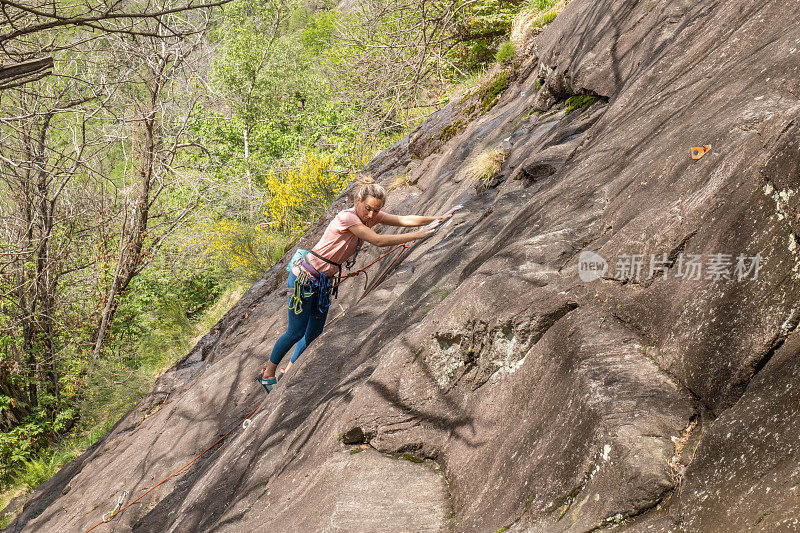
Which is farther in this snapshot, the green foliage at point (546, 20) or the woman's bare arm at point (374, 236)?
the green foliage at point (546, 20)

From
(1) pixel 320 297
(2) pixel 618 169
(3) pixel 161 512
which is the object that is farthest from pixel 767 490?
(3) pixel 161 512

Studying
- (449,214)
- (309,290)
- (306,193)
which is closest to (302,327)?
(309,290)

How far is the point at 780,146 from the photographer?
2.22 m

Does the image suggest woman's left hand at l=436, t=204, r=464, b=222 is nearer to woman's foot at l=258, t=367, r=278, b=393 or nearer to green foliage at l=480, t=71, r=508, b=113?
woman's foot at l=258, t=367, r=278, b=393

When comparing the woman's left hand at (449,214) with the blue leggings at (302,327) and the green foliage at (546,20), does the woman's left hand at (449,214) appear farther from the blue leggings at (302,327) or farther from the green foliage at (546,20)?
the green foliage at (546,20)

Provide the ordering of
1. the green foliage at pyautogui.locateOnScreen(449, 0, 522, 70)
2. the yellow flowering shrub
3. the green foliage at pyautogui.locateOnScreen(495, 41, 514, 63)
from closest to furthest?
1. the green foliage at pyautogui.locateOnScreen(495, 41, 514, 63)
2. the green foliage at pyautogui.locateOnScreen(449, 0, 522, 70)
3. the yellow flowering shrub

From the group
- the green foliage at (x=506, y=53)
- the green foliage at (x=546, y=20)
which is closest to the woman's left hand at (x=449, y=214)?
the green foliage at (x=506, y=53)

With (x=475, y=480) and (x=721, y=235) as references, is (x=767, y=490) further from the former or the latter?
(x=475, y=480)

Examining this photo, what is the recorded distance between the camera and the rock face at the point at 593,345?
6.49 ft

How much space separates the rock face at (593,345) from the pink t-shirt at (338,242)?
1.51 feet

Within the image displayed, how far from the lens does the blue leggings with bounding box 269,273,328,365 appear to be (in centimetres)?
527

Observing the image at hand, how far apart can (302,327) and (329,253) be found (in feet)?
2.51

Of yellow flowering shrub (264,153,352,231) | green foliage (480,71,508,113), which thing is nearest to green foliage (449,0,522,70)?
green foliage (480,71,508,113)

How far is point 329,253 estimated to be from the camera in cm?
511
